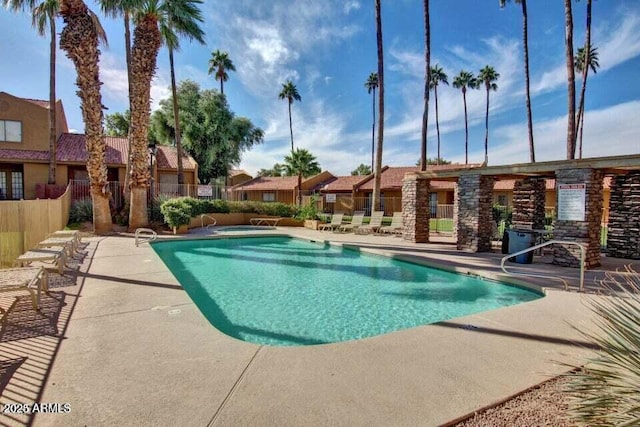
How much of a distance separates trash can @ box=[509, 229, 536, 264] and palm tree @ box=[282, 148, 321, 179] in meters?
25.8

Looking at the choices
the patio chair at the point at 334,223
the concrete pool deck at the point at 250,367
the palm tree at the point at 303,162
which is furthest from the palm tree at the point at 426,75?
the palm tree at the point at 303,162

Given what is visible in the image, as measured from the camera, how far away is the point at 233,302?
6.94 metres

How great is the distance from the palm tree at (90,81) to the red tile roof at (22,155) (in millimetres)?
9303

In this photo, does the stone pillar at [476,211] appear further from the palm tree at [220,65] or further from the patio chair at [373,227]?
the palm tree at [220,65]

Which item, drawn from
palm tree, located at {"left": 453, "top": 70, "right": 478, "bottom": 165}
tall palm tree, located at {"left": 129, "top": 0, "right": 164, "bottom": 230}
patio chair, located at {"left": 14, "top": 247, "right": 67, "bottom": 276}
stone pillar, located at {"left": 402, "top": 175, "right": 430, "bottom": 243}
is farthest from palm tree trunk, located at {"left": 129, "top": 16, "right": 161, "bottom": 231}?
palm tree, located at {"left": 453, "top": 70, "right": 478, "bottom": 165}

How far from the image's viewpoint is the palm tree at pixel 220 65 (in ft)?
108

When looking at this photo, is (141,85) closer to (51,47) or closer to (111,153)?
(51,47)

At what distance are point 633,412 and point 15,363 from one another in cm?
515

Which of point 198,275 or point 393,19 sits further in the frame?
point 393,19

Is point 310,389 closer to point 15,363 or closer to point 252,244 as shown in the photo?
point 15,363

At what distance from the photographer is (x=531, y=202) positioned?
13281 mm

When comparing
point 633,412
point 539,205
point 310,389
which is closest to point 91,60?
point 310,389

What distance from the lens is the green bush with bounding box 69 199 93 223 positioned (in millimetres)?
16531

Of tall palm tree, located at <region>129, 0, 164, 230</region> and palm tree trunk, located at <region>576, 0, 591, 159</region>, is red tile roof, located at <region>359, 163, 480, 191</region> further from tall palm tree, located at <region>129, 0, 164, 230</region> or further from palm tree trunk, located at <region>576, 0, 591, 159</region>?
tall palm tree, located at <region>129, 0, 164, 230</region>
